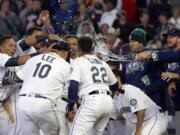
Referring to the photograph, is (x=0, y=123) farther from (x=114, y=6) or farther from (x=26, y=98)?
(x=114, y=6)

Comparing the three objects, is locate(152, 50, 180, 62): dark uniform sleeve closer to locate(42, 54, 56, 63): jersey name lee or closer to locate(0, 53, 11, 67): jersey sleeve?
locate(42, 54, 56, 63): jersey name lee

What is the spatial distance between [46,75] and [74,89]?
0.46 metres

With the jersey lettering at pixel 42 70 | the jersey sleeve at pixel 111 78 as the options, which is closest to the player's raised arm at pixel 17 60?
the jersey lettering at pixel 42 70

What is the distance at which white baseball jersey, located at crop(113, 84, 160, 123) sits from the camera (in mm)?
12211

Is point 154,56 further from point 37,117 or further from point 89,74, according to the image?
point 37,117

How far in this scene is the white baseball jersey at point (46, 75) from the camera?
36.8ft

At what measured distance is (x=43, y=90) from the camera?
11203 mm

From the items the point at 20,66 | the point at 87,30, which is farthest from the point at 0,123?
the point at 87,30

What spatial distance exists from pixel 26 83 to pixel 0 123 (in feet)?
5.66

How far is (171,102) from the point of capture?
12.4 m

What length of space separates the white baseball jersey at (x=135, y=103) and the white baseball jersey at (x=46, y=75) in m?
1.32

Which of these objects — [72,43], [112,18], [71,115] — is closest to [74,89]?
[71,115]

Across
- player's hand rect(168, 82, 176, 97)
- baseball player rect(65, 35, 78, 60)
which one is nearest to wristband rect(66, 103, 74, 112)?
player's hand rect(168, 82, 176, 97)

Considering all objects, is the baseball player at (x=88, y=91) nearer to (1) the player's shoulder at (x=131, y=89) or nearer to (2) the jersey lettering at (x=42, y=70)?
(2) the jersey lettering at (x=42, y=70)
